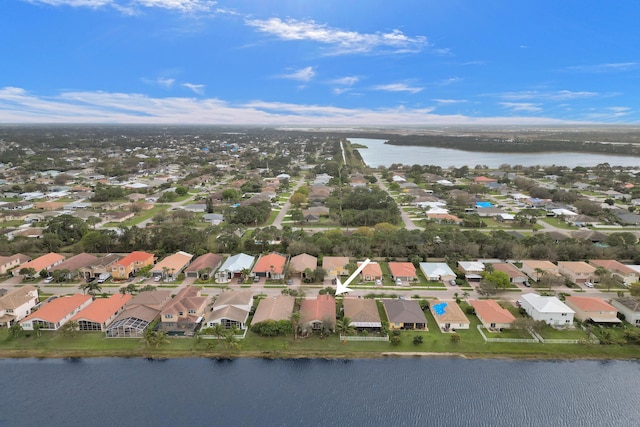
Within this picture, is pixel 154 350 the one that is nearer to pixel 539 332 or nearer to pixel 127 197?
pixel 539 332

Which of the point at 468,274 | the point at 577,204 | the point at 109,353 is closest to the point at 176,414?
the point at 109,353

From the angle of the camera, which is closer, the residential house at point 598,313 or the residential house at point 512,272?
the residential house at point 598,313

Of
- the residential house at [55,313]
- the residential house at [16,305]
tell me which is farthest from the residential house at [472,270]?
the residential house at [16,305]

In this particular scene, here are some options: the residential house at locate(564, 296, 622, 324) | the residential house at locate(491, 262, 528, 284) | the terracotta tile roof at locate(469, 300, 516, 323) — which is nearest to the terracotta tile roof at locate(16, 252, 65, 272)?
the terracotta tile roof at locate(469, 300, 516, 323)

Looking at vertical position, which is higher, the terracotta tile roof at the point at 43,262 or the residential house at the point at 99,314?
the terracotta tile roof at the point at 43,262

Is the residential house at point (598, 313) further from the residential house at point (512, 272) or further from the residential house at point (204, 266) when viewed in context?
the residential house at point (204, 266)
